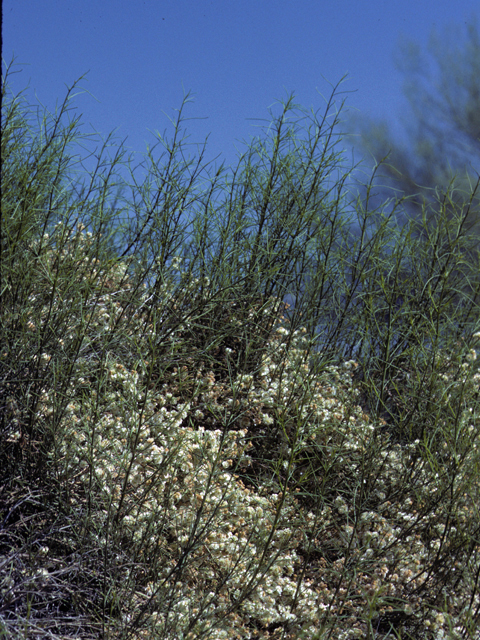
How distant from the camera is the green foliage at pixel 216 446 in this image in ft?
8.25

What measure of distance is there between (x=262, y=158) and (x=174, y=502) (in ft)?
7.91

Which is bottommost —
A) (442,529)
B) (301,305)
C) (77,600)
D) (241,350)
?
(77,600)

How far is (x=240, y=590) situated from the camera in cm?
261

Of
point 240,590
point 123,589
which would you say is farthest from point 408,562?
point 123,589

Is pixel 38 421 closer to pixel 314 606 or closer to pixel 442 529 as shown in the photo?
pixel 314 606

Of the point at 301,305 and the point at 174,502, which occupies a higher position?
the point at 301,305

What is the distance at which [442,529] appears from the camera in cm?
304

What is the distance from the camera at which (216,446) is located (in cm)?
311

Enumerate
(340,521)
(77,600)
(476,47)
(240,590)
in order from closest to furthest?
(77,600), (240,590), (340,521), (476,47)

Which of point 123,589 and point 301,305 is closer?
→ point 123,589

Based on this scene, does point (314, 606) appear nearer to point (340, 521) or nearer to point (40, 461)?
point (340, 521)

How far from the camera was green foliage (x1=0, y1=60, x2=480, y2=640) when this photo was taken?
99.0 inches

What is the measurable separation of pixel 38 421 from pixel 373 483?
172 centimetres

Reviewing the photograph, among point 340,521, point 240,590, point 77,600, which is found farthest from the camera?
point 340,521
